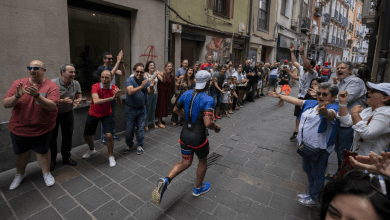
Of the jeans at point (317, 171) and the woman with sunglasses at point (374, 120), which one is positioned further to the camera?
the jeans at point (317, 171)

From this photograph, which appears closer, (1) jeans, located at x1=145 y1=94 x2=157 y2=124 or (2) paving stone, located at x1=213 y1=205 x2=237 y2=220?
(2) paving stone, located at x1=213 y1=205 x2=237 y2=220

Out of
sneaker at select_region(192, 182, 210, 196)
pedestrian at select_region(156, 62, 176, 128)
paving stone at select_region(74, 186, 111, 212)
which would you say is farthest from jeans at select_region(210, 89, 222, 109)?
paving stone at select_region(74, 186, 111, 212)

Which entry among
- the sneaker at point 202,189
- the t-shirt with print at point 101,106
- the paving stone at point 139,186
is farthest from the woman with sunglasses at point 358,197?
the t-shirt with print at point 101,106

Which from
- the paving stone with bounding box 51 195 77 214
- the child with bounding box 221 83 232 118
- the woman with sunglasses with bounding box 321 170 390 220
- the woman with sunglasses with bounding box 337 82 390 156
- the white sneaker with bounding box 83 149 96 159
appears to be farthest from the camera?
the child with bounding box 221 83 232 118

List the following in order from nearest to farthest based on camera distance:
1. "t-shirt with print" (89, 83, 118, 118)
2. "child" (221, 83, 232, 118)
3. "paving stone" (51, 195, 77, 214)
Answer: "paving stone" (51, 195, 77, 214)
"t-shirt with print" (89, 83, 118, 118)
"child" (221, 83, 232, 118)

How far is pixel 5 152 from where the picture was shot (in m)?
3.83

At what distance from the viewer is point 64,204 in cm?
301

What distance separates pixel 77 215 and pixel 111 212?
0.42 metres

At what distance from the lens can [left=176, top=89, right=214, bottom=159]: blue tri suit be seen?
2998 mm

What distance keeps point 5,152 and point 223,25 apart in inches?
376

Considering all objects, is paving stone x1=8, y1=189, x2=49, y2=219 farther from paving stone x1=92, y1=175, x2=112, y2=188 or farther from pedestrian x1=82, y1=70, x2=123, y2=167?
pedestrian x1=82, y1=70, x2=123, y2=167

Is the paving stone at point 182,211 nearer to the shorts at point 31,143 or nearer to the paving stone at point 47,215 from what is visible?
the paving stone at point 47,215

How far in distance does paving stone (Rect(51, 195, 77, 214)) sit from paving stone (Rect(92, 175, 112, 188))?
17.9 inches

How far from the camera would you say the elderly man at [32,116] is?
310cm
